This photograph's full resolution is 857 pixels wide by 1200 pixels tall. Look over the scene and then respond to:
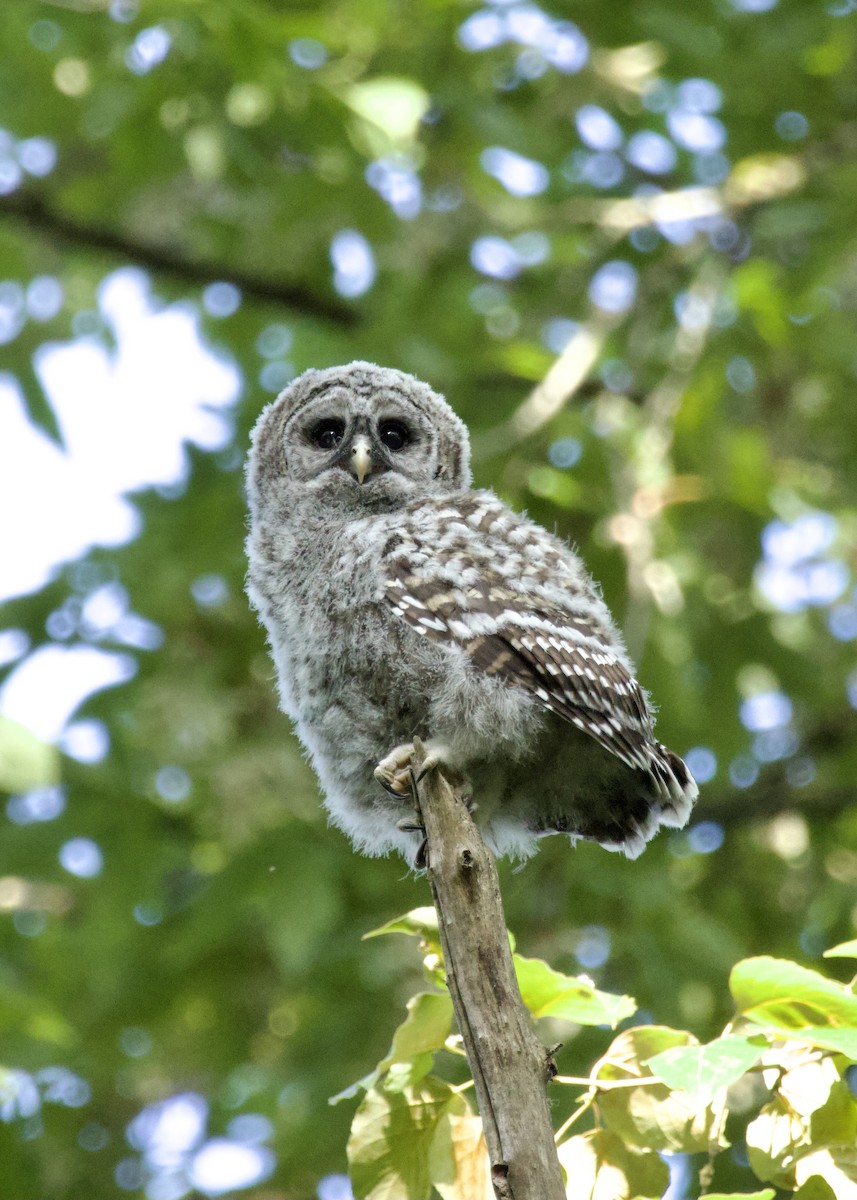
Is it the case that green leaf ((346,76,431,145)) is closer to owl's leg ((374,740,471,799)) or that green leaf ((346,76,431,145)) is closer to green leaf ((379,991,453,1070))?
owl's leg ((374,740,471,799))

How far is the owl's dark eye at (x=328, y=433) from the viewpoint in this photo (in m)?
3.43

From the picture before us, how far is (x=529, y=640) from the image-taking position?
2590 millimetres

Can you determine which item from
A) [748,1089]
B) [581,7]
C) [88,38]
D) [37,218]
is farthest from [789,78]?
[748,1089]

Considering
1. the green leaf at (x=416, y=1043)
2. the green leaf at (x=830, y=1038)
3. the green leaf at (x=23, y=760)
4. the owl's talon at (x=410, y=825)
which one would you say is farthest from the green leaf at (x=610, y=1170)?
the green leaf at (x=23, y=760)

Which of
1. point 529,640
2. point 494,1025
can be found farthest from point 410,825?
point 494,1025

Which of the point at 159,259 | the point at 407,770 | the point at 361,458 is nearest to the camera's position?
the point at 407,770

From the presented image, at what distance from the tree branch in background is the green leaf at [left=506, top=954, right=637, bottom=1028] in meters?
4.55

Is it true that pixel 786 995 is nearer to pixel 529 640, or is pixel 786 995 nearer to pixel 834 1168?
pixel 834 1168

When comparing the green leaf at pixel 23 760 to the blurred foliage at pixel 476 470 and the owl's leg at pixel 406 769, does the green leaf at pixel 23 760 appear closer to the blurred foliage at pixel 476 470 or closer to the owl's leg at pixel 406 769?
the blurred foliage at pixel 476 470

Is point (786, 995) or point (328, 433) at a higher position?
point (328, 433)

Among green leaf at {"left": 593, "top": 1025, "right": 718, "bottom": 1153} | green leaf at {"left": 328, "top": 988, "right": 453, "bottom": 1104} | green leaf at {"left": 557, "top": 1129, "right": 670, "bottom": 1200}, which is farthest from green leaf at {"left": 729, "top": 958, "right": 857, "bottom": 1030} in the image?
green leaf at {"left": 328, "top": 988, "right": 453, "bottom": 1104}

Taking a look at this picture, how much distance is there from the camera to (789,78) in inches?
219

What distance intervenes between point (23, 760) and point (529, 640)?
2.34 meters

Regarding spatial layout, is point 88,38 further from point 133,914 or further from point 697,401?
point 133,914
